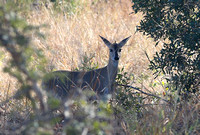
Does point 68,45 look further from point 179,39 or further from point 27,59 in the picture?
point 27,59

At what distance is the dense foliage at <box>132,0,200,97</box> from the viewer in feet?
14.2

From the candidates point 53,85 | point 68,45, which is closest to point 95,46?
point 68,45

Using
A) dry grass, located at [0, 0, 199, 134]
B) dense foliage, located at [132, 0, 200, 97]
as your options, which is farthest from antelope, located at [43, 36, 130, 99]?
dense foliage, located at [132, 0, 200, 97]

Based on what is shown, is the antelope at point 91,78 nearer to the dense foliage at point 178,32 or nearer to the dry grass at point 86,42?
the dry grass at point 86,42

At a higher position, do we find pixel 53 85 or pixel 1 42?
pixel 1 42

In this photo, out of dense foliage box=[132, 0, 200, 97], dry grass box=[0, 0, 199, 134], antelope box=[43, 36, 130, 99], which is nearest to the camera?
dense foliage box=[132, 0, 200, 97]

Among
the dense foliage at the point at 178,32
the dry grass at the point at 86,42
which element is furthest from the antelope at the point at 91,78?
the dense foliage at the point at 178,32

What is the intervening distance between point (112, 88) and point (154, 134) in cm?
199

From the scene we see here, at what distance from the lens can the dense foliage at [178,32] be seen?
4324 mm

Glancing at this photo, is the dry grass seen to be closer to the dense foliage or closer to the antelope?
the antelope

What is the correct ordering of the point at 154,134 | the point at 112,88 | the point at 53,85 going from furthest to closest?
1. the point at 53,85
2. the point at 112,88
3. the point at 154,134

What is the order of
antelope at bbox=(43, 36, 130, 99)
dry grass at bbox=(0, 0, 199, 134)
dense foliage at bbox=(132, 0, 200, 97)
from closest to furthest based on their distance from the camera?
dense foliage at bbox=(132, 0, 200, 97), antelope at bbox=(43, 36, 130, 99), dry grass at bbox=(0, 0, 199, 134)

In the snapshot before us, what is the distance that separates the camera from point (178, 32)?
4414mm

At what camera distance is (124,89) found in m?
5.14
